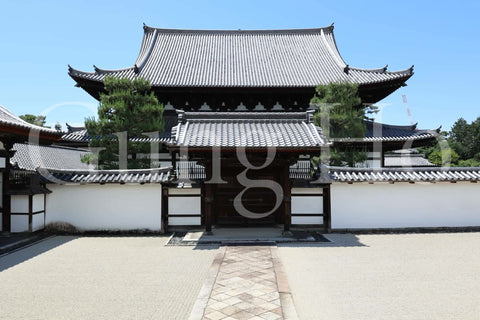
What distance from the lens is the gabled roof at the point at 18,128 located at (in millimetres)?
8406

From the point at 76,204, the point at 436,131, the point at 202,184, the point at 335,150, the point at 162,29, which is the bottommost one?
the point at 76,204

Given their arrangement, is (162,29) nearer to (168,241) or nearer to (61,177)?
(61,177)

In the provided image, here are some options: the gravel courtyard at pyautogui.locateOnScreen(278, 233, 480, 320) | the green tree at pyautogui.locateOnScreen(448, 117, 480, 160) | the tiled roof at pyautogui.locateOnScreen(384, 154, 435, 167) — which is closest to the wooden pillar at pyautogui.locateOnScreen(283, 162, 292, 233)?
the gravel courtyard at pyautogui.locateOnScreen(278, 233, 480, 320)

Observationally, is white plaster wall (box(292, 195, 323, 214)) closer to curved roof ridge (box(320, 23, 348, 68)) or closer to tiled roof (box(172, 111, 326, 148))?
tiled roof (box(172, 111, 326, 148))

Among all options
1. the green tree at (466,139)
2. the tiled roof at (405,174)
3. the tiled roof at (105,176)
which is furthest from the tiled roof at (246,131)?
the green tree at (466,139)

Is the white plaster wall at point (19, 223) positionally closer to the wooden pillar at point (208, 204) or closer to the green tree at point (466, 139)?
the wooden pillar at point (208, 204)

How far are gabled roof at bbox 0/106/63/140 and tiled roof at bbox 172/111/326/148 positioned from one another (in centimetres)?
417

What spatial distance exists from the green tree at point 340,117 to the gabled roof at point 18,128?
10493 millimetres

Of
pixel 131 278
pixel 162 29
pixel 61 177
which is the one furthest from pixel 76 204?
pixel 162 29

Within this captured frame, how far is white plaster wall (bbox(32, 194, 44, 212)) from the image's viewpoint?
1021 centimetres

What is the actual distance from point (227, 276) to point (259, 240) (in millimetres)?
3312

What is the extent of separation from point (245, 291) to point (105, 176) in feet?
24.7

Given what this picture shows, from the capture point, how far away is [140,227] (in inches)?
419

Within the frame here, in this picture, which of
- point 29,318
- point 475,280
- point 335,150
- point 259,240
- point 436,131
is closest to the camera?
point 29,318
